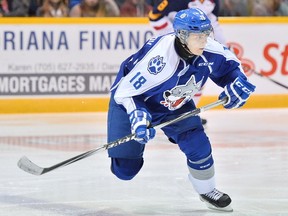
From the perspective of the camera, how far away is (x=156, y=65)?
3.86 meters

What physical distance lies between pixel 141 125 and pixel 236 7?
15.4ft

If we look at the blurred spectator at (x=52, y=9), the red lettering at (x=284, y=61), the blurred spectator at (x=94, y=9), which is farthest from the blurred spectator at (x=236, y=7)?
the blurred spectator at (x=52, y=9)

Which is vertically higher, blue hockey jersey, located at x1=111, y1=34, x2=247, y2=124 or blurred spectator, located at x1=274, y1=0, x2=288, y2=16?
blue hockey jersey, located at x1=111, y1=34, x2=247, y2=124

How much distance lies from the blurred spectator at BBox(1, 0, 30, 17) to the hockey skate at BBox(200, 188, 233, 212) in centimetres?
395

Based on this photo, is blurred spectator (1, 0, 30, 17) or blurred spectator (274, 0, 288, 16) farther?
blurred spectator (274, 0, 288, 16)

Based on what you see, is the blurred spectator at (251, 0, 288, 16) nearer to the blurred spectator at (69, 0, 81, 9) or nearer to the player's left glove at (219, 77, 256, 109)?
the blurred spectator at (69, 0, 81, 9)

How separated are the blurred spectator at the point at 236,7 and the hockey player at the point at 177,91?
162 inches

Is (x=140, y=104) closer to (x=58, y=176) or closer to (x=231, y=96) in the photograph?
(x=231, y=96)

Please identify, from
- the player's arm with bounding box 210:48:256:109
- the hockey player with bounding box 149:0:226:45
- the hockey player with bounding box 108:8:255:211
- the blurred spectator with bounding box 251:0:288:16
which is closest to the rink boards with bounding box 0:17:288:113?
the blurred spectator with bounding box 251:0:288:16

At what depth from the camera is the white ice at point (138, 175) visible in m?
4.16

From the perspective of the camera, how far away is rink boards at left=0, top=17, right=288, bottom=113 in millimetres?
7578

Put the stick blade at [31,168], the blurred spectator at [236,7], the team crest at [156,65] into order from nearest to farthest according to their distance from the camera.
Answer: the team crest at [156,65] < the stick blade at [31,168] < the blurred spectator at [236,7]

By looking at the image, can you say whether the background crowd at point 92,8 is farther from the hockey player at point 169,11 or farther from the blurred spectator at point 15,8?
the hockey player at point 169,11

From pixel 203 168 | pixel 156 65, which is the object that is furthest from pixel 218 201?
pixel 156 65
